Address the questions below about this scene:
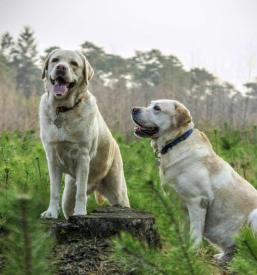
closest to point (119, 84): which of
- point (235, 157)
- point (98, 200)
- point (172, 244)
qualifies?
point (235, 157)

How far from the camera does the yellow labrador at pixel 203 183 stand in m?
5.18

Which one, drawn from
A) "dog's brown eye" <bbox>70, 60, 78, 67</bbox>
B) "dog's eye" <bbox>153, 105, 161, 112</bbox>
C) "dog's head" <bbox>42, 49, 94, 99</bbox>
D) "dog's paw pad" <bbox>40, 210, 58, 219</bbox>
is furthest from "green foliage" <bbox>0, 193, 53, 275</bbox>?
"dog's eye" <bbox>153, 105, 161, 112</bbox>

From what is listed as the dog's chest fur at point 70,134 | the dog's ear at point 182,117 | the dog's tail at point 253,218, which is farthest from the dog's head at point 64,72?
the dog's tail at point 253,218

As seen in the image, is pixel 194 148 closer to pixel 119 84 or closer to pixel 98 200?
pixel 98 200

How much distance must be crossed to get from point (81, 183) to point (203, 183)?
A: 3.29ft

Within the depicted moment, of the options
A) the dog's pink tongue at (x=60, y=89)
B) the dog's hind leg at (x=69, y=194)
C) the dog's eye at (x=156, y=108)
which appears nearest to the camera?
the dog's pink tongue at (x=60, y=89)

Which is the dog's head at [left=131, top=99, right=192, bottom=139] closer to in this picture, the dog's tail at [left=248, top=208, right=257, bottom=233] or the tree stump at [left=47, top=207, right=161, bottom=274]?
the dog's tail at [left=248, top=208, right=257, bottom=233]

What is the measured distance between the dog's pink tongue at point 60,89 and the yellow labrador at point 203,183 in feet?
3.15

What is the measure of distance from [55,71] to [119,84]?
13.5 metres

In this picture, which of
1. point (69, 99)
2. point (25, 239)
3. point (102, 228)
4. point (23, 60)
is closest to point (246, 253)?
point (25, 239)

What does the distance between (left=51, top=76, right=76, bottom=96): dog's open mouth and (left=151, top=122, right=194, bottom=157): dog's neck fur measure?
0.98m

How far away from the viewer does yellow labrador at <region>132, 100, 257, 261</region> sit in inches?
204

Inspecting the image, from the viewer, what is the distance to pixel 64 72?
16.1 feet

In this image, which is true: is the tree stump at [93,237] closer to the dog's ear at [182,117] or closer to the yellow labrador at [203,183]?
the yellow labrador at [203,183]
